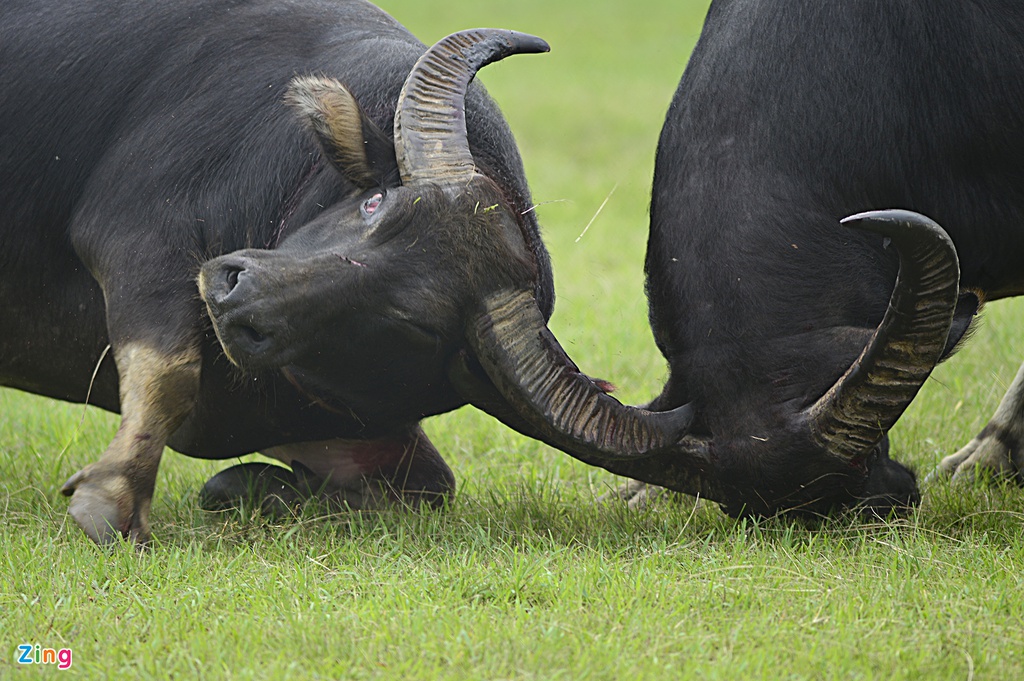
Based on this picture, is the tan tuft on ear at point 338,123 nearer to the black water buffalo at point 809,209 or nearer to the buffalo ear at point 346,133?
the buffalo ear at point 346,133

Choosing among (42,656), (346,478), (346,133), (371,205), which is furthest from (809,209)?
(42,656)

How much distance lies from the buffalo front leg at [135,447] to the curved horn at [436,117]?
1.04 m

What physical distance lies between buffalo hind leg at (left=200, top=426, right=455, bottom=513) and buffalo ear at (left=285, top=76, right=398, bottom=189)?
3.98ft

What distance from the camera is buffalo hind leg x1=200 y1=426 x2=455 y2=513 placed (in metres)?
5.02

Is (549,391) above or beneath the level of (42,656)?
above

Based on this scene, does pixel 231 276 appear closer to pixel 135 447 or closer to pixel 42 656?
pixel 135 447

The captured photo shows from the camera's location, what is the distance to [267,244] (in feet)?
15.1

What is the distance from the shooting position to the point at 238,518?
15.9 feet

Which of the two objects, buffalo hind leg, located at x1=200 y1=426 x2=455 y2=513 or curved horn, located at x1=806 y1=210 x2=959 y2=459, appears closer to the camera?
curved horn, located at x1=806 y1=210 x2=959 y2=459

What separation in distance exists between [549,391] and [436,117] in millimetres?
980

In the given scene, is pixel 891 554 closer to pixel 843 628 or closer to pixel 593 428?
pixel 843 628

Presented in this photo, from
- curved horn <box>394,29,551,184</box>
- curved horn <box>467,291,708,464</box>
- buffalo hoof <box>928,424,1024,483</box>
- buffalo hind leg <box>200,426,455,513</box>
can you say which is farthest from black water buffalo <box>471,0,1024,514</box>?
buffalo hind leg <box>200,426,455,513</box>

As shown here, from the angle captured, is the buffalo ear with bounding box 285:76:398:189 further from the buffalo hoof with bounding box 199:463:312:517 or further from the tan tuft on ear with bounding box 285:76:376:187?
the buffalo hoof with bounding box 199:463:312:517

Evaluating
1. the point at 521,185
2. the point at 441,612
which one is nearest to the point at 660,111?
the point at 521,185
